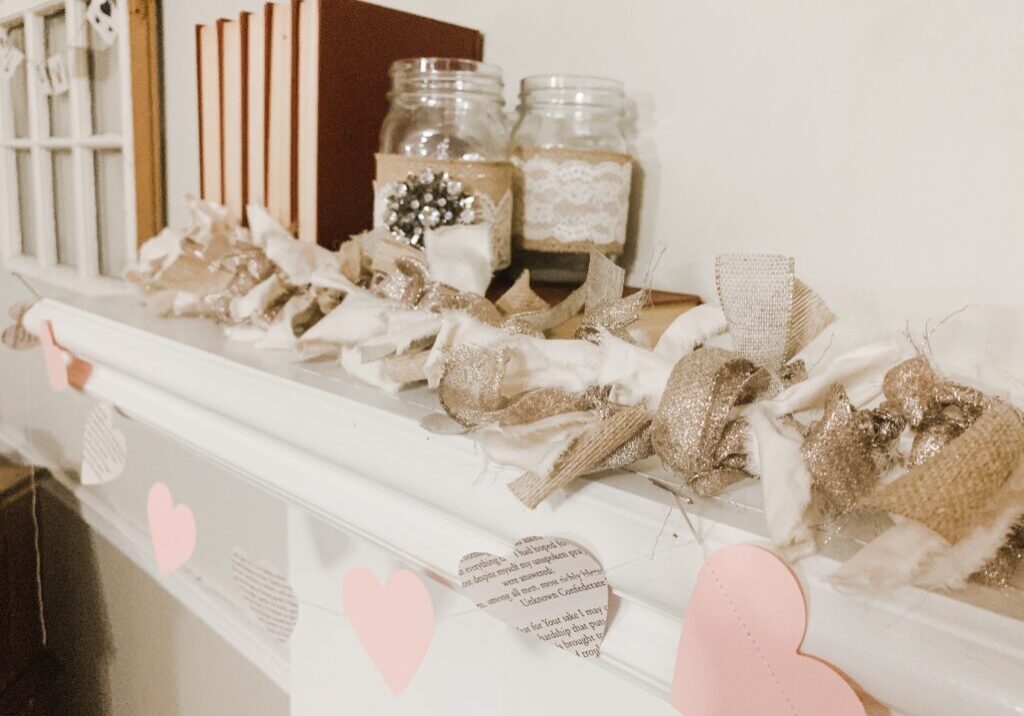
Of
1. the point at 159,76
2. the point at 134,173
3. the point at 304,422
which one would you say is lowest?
the point at 304,422

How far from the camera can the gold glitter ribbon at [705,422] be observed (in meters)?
0.29

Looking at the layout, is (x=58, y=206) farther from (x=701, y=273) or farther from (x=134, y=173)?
(x=701, y=273)

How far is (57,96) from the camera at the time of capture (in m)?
1.23

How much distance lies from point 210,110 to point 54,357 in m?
0.30

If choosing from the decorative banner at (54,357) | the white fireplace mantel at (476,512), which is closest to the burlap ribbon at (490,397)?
the white fireplace mantel at (476,512)

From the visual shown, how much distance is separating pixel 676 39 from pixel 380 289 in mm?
266

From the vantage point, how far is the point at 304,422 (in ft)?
1.48

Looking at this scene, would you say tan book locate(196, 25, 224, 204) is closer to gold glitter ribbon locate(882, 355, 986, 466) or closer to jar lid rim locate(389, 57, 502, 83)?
jar lid rim locate(389, 57, 502, 83)

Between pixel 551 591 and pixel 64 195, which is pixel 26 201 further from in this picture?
pixel 551 591

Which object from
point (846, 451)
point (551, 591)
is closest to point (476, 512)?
point (551, 591)

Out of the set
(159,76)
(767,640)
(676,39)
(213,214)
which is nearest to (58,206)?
(159,76)

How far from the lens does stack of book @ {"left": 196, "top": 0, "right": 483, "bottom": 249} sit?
0.61 metres

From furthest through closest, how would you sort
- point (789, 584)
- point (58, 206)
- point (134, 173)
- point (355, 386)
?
point (58, 206) → point (134, 173) → point (355, 386) → point (789, 584)

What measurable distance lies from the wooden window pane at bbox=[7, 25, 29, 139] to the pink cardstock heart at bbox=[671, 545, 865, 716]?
1.40m
